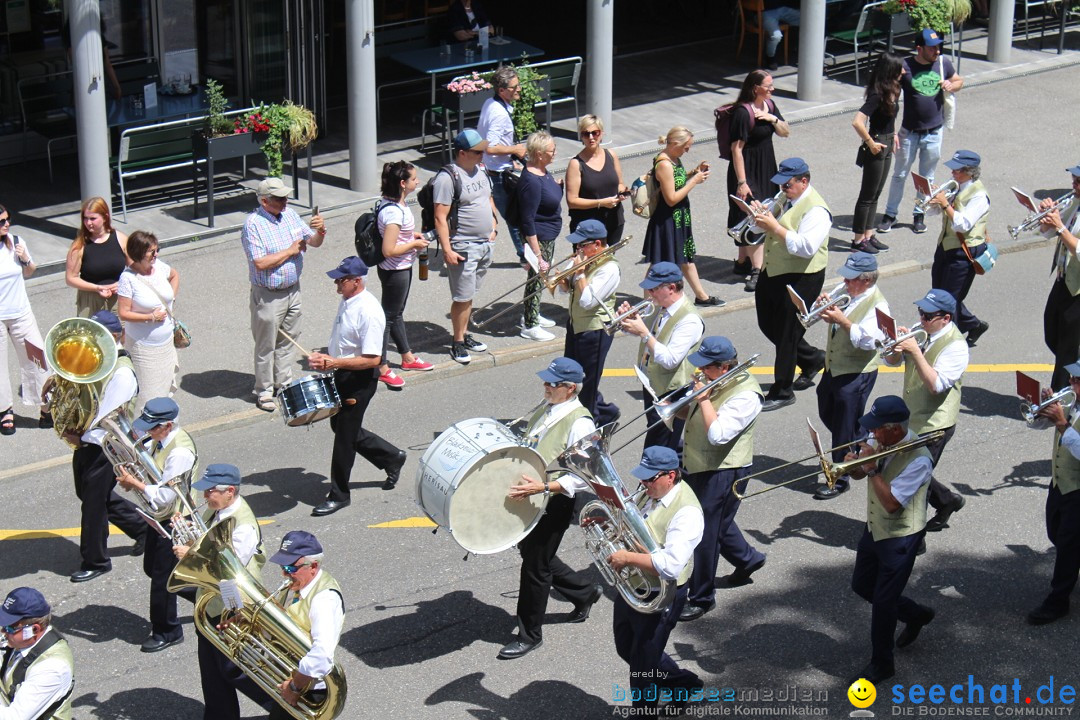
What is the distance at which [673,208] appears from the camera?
1339 cm

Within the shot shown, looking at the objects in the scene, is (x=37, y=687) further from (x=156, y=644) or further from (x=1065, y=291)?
(x=1065, y=291)

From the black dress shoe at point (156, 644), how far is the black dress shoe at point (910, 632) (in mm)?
4226

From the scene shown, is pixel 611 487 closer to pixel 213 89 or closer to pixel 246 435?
pixel 246 435

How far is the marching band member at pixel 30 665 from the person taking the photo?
25.1 feet

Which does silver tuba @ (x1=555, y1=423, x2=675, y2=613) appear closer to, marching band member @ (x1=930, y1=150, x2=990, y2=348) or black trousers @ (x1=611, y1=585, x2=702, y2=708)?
black trousers @ (x1=611, y1=585, x2=702, y2=708)

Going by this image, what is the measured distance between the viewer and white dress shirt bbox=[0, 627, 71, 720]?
25.0 ft

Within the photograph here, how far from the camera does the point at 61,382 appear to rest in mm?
9781

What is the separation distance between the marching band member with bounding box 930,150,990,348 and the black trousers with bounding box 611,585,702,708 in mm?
5034

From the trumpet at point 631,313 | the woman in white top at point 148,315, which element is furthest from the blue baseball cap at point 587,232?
A: the woman in white top at point 148,315

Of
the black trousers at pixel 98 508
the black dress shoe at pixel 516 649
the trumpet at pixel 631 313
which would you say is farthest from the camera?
the trumpet at pixel 631 313

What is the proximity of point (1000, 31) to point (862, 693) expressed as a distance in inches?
561

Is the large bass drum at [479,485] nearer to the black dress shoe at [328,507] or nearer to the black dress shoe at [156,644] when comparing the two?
the black dress shoe at [156,644]

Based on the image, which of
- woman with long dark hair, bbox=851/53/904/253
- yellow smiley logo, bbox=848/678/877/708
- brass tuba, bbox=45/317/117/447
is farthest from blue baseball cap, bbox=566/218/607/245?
woman with long dark hair, bbox=851/53/904/253

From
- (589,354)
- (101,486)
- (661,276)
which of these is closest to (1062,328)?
(661,276)
